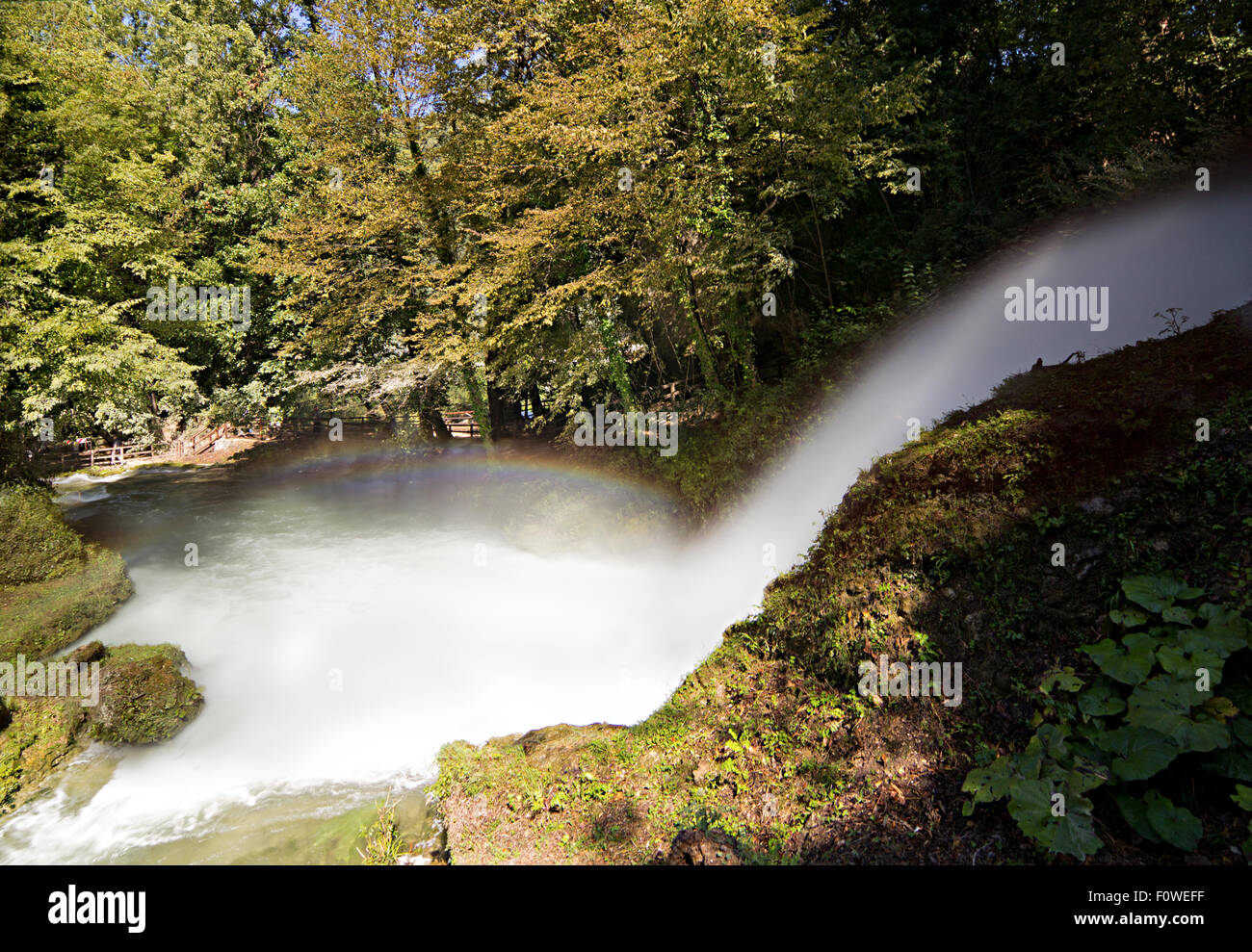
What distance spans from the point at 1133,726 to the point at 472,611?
1031 centimetres

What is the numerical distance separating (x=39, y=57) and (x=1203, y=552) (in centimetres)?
2107

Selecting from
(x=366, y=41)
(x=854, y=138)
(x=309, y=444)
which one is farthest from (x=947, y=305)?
(x=309, y=444)

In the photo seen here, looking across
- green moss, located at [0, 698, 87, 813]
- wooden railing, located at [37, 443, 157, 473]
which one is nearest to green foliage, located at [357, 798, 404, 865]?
green moss, located at [0, 698, 87, 813]

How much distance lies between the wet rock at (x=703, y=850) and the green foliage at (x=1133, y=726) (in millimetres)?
1729

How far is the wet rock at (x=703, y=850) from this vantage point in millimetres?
4344

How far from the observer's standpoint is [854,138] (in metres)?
11.5

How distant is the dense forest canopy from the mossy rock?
646 cm

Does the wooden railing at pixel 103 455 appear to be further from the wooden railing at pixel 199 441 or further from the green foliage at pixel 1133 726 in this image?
the green foliage at pixel 1133 726

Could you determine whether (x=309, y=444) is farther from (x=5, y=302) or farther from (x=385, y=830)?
(x=385, y=830)

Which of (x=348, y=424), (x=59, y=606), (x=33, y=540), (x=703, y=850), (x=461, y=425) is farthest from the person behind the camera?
(x=348, y=424)

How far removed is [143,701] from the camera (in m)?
8.70

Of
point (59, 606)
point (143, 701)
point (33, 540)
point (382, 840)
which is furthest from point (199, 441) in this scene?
point (382, 840)

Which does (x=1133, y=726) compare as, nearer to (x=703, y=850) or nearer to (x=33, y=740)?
(x=703, y=850)

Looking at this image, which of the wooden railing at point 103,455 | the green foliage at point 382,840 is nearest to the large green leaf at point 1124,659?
the green foliage at point 382,840
